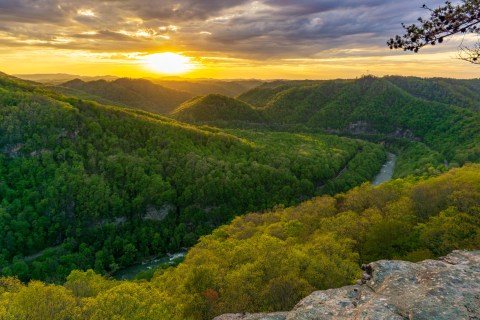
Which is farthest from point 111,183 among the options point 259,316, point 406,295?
point 406,295

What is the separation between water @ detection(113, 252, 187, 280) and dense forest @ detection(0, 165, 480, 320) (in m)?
49.0

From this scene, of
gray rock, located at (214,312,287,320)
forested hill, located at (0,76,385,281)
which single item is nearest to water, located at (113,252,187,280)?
forested hill, located at (0,76,385,281)

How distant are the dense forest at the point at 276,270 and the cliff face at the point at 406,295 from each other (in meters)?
11.0

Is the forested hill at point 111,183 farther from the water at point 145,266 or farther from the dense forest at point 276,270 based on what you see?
the dense forest at point 276,270

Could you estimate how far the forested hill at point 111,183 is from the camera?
118 m

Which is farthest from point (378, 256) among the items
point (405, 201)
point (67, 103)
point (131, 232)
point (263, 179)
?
point (67, 103)

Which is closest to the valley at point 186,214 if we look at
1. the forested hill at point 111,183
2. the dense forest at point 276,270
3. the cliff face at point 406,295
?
the dense forest at point 276,270

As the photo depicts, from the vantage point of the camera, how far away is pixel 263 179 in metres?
166

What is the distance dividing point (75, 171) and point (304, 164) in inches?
4330

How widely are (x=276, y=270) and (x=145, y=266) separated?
295ft

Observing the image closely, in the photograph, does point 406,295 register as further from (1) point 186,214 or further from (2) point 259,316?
(1) point 186,214

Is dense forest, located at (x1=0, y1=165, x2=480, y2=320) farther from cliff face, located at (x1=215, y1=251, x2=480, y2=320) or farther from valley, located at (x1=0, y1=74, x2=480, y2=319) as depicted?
cliff face, located at (x1=215, y1=251, x2=480, y2=320)

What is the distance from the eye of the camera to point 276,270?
1639 inches

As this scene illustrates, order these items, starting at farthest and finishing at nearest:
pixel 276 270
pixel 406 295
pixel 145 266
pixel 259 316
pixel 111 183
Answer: pixel 111 183, pixel 145 266, pixel 276 270, pixel 259 316, pixel 406 295
